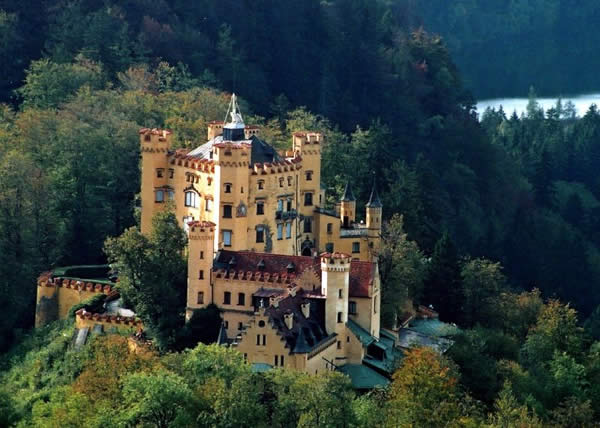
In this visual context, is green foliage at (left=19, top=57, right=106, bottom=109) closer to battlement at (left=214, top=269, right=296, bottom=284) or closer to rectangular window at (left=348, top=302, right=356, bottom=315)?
battlement at (left=214, top=269, right=296, bottom=284)

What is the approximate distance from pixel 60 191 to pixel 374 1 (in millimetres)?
71619

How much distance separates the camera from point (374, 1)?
177 meters

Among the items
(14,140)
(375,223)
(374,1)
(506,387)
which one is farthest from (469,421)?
(374,1)

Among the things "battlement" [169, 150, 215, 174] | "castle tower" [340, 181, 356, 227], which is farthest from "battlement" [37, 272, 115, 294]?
"castle tower" [340, 181, 356, 227]

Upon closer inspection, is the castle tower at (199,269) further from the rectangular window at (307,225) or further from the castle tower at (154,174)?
the rectangular window at (307,225)

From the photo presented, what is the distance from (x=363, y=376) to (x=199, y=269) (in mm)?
9047

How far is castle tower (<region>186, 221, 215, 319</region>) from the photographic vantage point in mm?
91625

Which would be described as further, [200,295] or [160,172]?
[160,172]

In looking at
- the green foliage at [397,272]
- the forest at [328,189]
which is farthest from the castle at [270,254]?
the forest at [328,189]

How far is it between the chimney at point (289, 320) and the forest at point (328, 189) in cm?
323

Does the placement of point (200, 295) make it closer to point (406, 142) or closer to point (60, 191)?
point (60, 191)

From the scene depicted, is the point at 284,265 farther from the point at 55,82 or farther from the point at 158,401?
the point at 55,82

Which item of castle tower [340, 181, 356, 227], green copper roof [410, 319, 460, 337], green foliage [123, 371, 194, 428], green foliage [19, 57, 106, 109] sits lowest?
green foliage [123, 371, 194, 428]

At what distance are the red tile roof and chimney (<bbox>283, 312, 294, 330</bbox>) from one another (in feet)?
13.7
